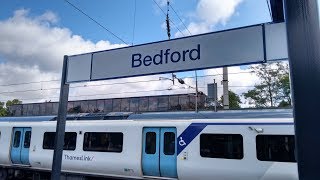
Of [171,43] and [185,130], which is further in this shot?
[185,130]

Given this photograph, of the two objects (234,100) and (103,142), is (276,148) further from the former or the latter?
(234,100)

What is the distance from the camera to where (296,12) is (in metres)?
2.86

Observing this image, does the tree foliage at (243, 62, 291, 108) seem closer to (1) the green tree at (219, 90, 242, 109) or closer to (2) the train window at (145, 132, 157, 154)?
(1) the green tree at (219, 90, 242, 109)

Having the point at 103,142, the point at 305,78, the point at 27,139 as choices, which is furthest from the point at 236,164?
the point at 27,139

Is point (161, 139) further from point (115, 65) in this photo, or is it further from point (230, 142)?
point (115, 65)

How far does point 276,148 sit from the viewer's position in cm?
859

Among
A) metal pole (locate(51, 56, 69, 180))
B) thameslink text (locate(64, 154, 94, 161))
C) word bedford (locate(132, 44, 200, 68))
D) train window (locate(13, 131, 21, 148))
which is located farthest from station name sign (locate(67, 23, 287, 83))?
train window (locate(13, 131, 21, 148))

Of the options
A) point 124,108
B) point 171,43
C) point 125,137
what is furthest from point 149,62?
point 124,108

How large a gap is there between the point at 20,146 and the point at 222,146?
8944 millimetres

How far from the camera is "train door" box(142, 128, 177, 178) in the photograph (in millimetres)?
9961

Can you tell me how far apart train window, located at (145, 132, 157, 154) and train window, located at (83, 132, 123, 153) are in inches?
39.6

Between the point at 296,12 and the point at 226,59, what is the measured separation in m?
2.29

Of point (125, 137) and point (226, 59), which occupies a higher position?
point (226, 59)

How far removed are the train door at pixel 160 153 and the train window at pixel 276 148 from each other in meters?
2.60
